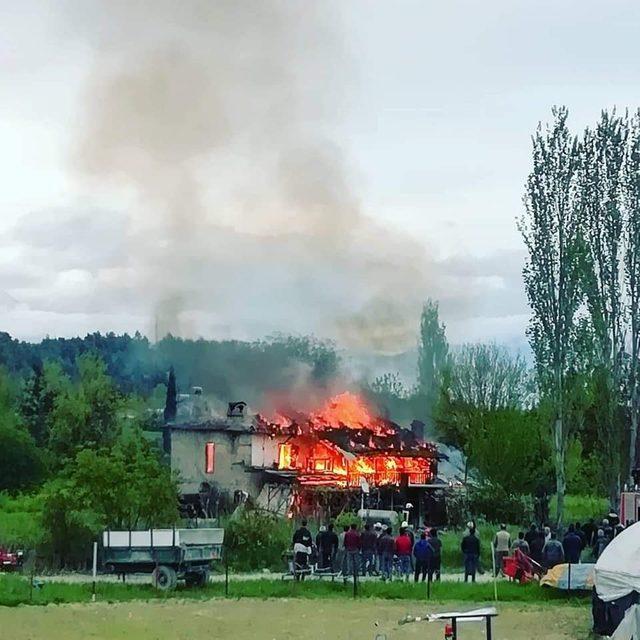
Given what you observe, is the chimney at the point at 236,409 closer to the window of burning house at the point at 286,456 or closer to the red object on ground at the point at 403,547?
the window of burning house at the point at 286,456

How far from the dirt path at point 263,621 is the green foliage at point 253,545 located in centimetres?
538

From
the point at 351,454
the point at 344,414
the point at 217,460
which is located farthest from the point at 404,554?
the point at 344,414

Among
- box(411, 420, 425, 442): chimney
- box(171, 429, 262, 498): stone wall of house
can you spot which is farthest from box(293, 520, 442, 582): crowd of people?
box(411, 420, 425, 442): chimney

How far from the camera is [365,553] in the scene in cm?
2502

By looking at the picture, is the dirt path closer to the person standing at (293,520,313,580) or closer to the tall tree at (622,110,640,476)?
the person standing at (293,520,313,580)

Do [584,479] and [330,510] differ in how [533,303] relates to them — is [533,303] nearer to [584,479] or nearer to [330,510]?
[330,510]

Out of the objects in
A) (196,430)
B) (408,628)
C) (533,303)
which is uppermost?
(533,303)

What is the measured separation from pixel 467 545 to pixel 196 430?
26.8 meters

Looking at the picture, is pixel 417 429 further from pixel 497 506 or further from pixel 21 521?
pixel 21 521

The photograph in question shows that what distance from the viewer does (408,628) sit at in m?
18.2

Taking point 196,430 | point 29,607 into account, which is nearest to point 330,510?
point 196,430

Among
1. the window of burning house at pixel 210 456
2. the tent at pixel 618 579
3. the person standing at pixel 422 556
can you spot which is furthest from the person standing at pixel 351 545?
the window of burning house at pixel 210 456

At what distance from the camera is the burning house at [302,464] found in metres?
44.1

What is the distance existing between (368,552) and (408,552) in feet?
3.05
